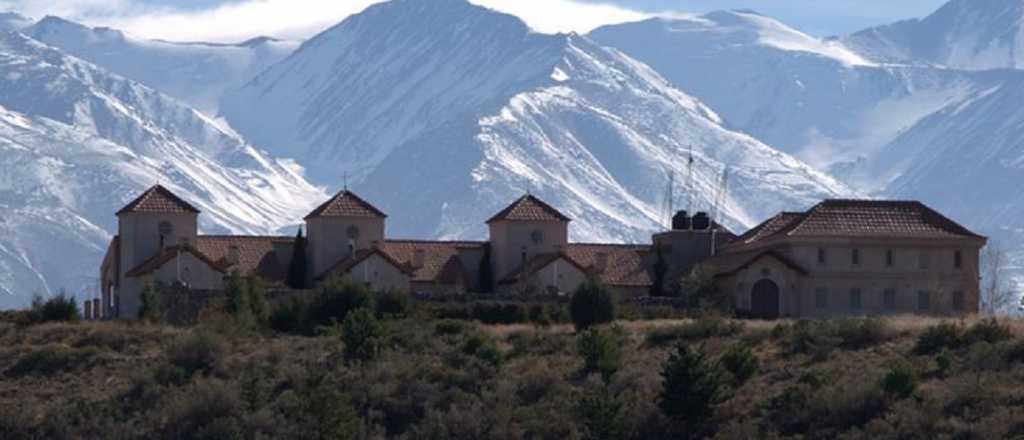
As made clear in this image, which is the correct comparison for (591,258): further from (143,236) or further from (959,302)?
(143,236)

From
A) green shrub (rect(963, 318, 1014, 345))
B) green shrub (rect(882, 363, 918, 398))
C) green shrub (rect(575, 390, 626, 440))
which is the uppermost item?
green shrub (rect(963, 318, 1014, 345))

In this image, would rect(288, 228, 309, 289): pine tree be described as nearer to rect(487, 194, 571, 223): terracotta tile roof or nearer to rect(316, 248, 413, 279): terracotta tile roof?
rect(316, 248, 413, 279): terracotta tile roof

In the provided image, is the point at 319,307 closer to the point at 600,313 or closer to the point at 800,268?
the point at 600,313

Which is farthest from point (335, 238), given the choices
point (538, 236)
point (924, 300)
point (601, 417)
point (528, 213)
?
point (601, 417)

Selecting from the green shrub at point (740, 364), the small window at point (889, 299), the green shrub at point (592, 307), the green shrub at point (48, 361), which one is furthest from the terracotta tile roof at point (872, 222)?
the green shrub at point (48, 361)

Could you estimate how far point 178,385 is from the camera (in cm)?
9706

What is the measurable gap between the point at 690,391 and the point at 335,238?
3560cm

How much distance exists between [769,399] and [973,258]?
27.7 m

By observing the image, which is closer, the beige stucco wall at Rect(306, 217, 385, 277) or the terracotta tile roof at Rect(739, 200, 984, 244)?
the terracotta tile roof at Rect(739, 200, 984, 244)

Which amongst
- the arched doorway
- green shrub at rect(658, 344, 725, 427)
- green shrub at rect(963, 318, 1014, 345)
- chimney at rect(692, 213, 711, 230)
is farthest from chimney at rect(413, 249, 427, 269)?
green shrub at rect(658, 344, 725, 427)

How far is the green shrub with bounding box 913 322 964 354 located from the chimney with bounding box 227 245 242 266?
110 ft

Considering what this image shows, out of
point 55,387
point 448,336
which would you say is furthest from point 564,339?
point 55,387

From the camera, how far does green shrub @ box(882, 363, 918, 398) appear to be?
296 ft

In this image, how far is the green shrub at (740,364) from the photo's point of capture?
94250 mm
